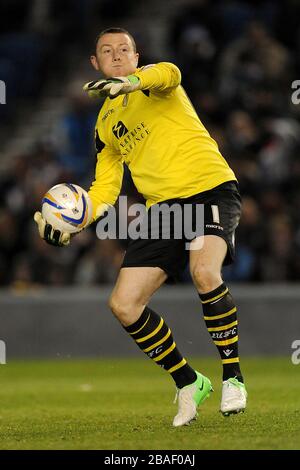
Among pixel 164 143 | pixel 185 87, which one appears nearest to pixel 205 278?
pixel 164 143

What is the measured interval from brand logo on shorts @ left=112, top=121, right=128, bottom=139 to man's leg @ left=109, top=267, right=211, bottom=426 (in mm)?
883

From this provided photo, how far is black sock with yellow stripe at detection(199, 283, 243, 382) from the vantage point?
7344 mm

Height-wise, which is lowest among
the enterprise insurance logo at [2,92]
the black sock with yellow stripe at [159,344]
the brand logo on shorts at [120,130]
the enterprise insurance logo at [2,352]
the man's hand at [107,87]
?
the enterprise insurance logo at [2,352]

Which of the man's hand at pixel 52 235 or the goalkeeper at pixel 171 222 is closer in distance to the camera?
the goalkeeper at pixel 171 222

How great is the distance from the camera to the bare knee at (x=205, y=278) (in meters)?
7.27

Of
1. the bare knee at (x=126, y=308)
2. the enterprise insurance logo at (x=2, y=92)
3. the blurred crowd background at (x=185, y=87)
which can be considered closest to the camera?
the bare knee at (x=126, y=308)

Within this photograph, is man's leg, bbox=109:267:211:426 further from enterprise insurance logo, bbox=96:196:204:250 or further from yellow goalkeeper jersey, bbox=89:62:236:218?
yellow goalkeeper jersey, bbox=89:62:236:218

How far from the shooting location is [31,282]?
14383mm

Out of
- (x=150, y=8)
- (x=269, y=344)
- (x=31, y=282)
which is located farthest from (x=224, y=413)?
(x=150, y=8)

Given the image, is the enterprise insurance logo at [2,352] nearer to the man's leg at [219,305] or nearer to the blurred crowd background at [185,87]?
the blurred crowd background at [185,87]

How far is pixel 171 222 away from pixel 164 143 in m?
0.50

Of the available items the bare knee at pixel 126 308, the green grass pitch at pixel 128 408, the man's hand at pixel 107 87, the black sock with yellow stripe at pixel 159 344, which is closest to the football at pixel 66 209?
the bare knee at pixel 126 308

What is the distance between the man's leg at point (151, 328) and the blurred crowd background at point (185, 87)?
19.9 ft

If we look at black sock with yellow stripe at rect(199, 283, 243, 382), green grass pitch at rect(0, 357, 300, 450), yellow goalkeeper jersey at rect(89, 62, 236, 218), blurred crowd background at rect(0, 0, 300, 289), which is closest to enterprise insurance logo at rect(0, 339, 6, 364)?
green grass pitch at rect(0, 357, 300, 450)
